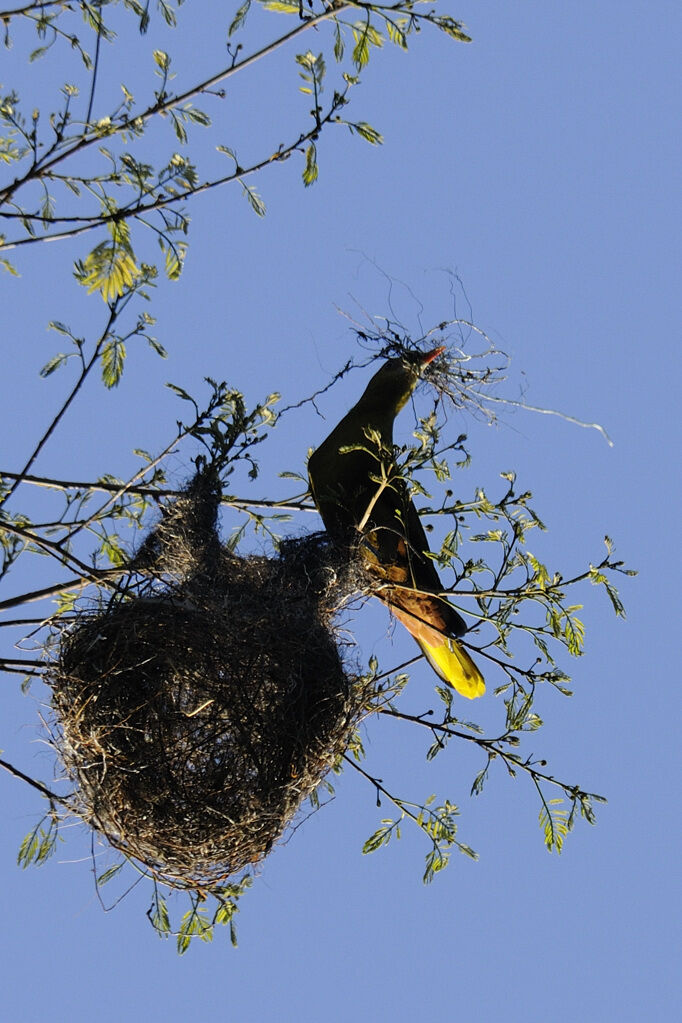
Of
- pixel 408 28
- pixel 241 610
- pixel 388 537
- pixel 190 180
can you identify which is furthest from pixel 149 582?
pixel 408 28

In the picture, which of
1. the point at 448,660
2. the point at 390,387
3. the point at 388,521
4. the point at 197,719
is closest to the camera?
the point at 197,719

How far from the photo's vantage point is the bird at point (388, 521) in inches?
159

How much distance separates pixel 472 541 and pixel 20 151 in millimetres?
2141

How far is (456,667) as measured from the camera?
14.4 ft

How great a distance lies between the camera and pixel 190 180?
11.5 ft

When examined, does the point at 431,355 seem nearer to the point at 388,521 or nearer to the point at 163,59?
the point at 388,521

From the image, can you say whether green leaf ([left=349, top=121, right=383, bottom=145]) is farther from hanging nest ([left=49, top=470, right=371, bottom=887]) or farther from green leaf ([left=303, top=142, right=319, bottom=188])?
hanging nest ([left=49, top=470, right=371, bottom=887])

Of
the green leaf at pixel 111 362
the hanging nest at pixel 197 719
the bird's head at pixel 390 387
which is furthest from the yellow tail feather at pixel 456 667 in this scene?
the green leaf at pixel 111 362

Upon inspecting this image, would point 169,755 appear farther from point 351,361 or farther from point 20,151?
point 20,151

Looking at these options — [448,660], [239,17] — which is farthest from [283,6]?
[448,660]

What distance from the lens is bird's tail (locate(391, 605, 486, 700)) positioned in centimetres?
432

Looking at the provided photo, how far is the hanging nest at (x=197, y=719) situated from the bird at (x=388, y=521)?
57 cm

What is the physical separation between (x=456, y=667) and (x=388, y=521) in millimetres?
675

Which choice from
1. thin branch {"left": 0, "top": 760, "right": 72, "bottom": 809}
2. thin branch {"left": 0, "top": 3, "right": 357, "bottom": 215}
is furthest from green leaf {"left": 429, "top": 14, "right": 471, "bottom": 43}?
thin branch {"left": 0, "top": 760, "right": 72, "bottom": 809}
